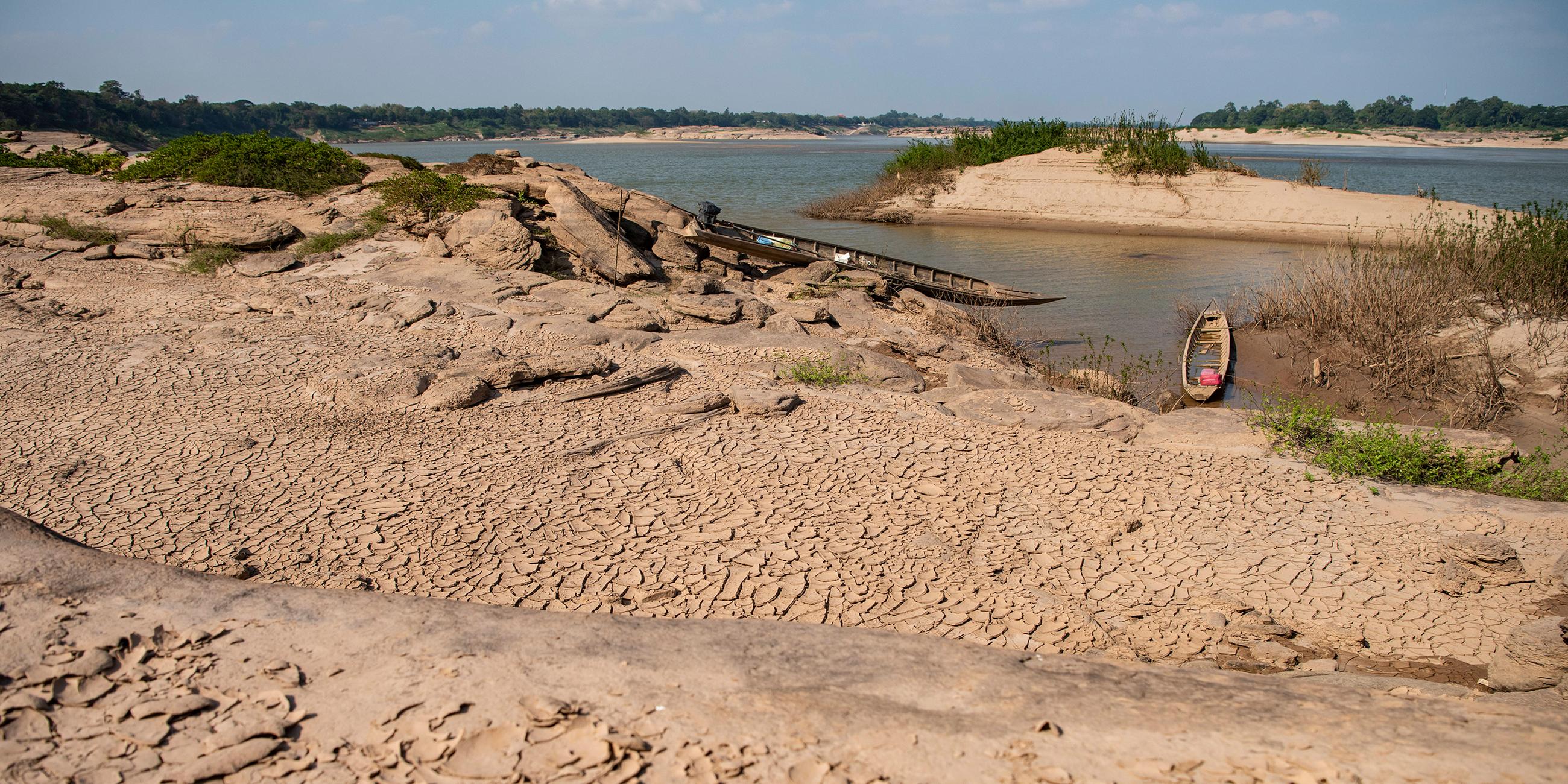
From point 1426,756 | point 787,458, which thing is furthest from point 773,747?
point 787,458

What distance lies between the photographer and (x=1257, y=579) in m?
4.72

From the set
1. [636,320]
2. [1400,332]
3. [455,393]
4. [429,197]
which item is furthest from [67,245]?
[1400,332]

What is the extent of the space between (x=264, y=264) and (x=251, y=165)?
12.1 feet

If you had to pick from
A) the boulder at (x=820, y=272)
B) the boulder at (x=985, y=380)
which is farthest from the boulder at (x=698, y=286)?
the boulder at (x=985, y=380)

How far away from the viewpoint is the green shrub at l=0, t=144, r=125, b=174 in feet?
42.5

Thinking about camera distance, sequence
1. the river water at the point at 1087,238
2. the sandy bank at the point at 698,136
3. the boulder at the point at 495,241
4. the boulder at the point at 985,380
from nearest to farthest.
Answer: the boulder at the point at 985,380 < the boulder at the point at 495,241 < the river water at the point at 1087,238 < the sandy bank at the point at 698,136

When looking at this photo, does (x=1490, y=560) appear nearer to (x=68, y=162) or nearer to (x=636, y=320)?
(x=636, y=320)

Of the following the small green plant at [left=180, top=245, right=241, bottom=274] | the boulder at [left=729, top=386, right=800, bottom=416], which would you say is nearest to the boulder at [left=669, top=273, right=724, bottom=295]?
the boulder at [left=729, top=386, right=800, bottom=416]

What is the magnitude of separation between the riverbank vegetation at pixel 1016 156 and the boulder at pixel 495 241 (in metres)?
18.8

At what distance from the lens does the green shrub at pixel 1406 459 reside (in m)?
5.78

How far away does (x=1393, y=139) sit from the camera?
73.4 metres

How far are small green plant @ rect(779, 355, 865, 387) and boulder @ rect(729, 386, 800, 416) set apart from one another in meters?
0.52

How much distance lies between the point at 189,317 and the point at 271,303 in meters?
0.75

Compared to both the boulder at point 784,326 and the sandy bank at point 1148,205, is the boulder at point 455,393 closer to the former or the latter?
the boulder at point 784,326
